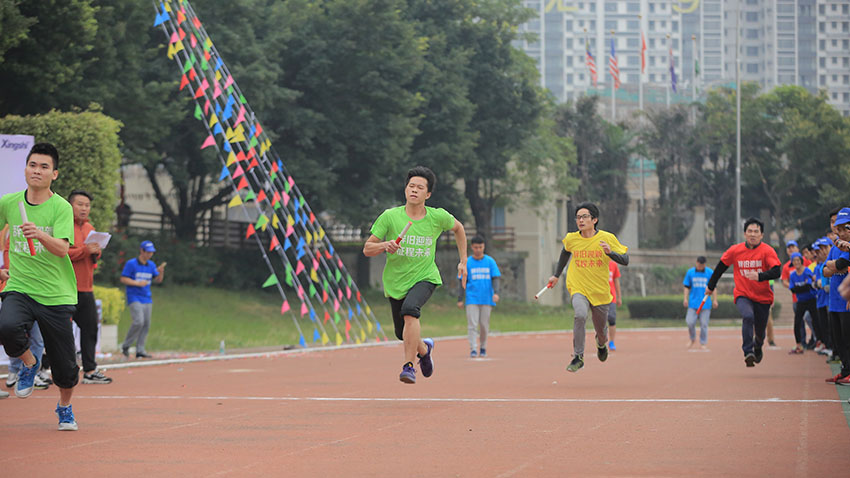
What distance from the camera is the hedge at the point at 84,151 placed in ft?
68.1

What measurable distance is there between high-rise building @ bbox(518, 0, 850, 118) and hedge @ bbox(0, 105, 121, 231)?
13543cm

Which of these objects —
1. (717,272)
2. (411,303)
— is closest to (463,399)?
(411,303)

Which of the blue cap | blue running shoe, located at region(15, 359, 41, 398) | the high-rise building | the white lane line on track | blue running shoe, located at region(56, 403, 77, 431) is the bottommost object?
the white lane line on track

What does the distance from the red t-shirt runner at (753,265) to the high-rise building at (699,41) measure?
141 m

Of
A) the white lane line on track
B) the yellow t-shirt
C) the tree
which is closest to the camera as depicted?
the white lane line on track

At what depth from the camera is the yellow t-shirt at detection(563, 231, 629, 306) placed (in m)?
12.8

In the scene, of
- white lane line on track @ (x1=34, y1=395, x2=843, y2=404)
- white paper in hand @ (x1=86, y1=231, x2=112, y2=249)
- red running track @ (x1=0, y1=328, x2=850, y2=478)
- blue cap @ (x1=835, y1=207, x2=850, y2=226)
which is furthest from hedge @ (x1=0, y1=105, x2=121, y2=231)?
blue cap @ (x1=835, y1=207, x2=850, y2=226)

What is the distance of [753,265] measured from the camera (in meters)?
13.5

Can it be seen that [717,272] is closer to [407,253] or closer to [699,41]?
[407,253]

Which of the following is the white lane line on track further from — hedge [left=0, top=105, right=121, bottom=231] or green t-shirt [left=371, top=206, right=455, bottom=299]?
hedge [left=0, top=105, right=121, bottom=231]

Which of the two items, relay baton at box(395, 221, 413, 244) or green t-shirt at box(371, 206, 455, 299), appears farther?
green t-shirt at box(371, 206, 455, 299)

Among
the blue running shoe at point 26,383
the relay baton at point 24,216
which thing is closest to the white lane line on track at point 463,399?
the blue running shoe at point 26,383

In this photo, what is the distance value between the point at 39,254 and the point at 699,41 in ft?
525

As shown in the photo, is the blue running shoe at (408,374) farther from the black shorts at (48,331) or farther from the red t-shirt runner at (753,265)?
the red t-shirt runner at (753,265)
